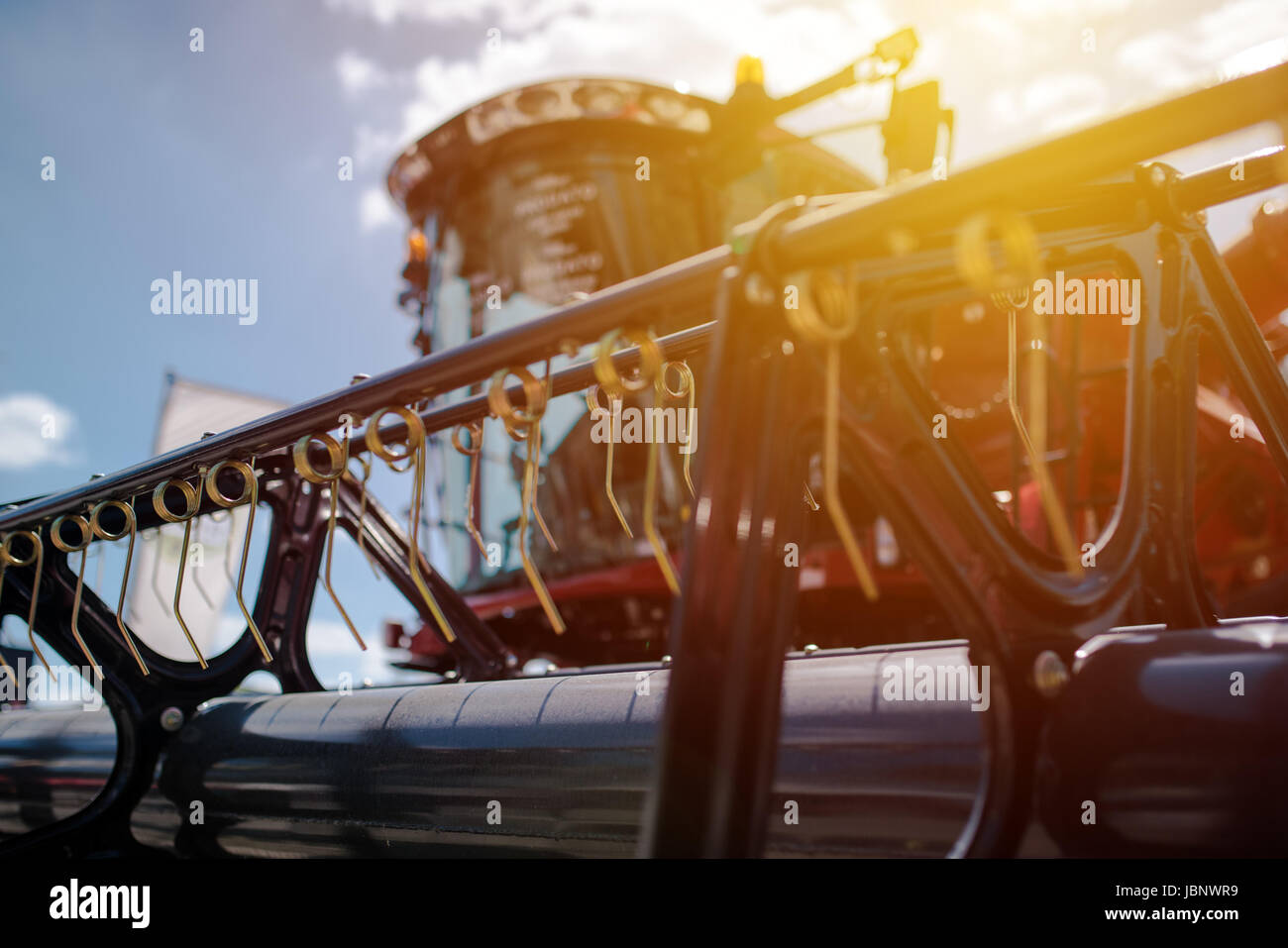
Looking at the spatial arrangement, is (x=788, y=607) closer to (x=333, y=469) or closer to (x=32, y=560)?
(x=333, y=469)

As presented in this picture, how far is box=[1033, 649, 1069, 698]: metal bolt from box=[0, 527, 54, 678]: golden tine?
1.94 m

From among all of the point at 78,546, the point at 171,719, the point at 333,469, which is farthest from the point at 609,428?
the point at 171,719

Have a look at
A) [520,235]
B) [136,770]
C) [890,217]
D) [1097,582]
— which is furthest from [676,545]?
[890,217]

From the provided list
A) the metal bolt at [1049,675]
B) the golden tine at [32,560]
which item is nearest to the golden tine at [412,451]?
the metal bolt at [1049,675]

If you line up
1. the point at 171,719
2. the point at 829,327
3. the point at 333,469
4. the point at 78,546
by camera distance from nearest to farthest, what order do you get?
the point at 829,327
the point at 333,469
the point at 78,546
the point at 171,719

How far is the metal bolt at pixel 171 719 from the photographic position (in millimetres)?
2092

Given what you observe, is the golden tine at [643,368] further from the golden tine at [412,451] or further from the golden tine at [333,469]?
the golden tine at [333,469]

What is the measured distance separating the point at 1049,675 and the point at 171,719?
1.96 metres

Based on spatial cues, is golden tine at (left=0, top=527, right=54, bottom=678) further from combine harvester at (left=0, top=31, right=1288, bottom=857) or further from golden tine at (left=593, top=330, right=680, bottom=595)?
golden tine at (left=593, top=330, right=680, bottom=595)

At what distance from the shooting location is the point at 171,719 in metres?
2.10

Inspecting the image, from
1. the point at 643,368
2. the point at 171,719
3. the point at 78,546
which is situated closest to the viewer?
the point at 643,368

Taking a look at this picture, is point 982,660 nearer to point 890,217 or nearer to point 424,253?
point 890,217

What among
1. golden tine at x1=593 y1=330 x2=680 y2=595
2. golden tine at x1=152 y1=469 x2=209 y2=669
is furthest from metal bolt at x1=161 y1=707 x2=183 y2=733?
golden tine at x1=593 y1=330 x2=680 y2=595

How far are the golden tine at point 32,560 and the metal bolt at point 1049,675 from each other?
76.5 inches
